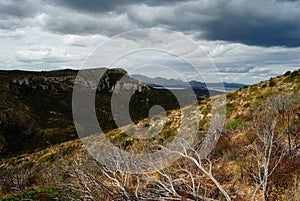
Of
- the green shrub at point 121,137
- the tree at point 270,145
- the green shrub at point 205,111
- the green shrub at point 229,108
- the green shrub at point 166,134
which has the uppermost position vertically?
the tree at point 270,145

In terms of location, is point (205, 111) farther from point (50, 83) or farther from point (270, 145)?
point (50, 83)

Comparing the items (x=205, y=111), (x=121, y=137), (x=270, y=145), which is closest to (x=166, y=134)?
(x=205, y=111)

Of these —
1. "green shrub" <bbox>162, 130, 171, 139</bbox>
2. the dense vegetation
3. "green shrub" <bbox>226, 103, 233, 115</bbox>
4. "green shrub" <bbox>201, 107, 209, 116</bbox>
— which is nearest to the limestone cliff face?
"green shrub" <bbox>201, 107, 209, 116</bbox>

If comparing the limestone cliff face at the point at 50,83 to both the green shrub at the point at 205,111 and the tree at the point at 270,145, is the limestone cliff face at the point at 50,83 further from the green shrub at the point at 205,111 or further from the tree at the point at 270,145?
the tree at the point at 270,145

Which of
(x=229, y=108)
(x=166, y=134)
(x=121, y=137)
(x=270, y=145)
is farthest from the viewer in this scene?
(x=121, y=137)

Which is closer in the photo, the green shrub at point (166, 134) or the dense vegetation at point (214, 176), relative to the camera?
the dense vegetation at point (214, 176)

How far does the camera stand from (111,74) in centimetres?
11288

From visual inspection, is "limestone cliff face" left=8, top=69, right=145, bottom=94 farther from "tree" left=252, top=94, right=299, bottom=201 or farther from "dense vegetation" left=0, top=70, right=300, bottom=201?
"tree" left=252, top=94, right=299, bottom=201

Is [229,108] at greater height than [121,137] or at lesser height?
greater

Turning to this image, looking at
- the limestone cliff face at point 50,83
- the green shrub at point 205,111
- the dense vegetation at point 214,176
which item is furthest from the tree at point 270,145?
the limestone cliff face at point 50,83

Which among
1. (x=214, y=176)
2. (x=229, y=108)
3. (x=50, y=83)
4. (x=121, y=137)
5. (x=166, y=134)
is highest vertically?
(x=50, y=83)

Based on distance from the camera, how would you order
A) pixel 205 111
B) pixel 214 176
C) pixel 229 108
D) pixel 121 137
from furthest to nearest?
pixel 121 137, pixel 205 111, pixel 229 108, pixel 214 176

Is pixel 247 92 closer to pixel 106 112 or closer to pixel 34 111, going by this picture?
pixel 106 112

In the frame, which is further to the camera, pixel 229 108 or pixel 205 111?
pixel 205 111
